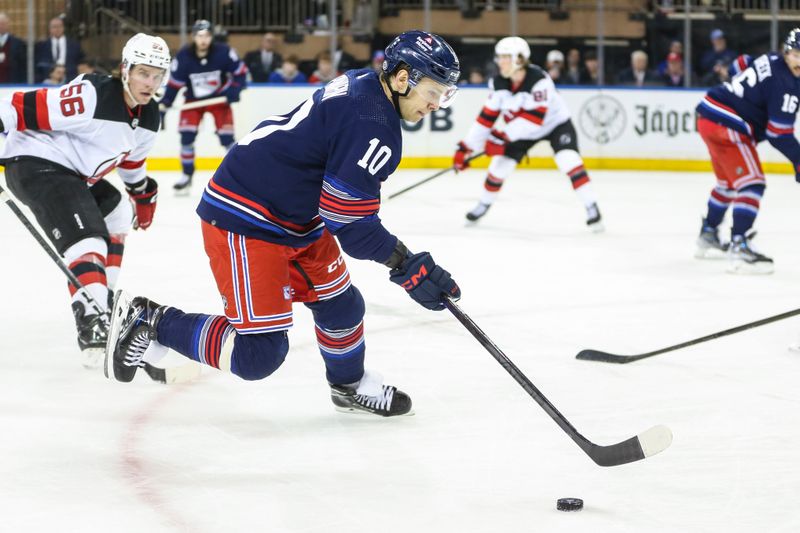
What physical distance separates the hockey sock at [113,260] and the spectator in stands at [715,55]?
7.74 m

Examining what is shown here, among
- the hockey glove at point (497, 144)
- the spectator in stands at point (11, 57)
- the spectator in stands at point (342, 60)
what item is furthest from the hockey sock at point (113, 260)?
the spectator in stands at point (342, 60)

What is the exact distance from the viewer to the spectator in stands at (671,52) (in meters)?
10.7

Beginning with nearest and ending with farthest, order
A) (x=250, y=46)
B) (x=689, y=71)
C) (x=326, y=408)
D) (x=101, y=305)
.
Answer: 1. (x=326, y=408)
2. (x=101, y=305)
3. (x=689, y=71)
4. (x=250, y=46)

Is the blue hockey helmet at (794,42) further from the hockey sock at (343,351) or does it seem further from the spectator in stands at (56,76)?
the spectator in stands at (56,76)

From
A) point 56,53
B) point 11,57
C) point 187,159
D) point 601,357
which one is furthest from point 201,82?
point 601,357

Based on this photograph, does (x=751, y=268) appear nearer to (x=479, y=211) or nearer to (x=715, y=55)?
(x=479, y=211)

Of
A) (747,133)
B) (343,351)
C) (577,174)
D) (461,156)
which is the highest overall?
(747,133)

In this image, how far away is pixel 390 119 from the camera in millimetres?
2789

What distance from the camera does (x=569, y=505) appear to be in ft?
8.50

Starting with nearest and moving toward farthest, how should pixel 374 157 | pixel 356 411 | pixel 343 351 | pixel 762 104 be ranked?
pixel 374 157, pixel 343 351, pixel 356 411, pixel 762 104

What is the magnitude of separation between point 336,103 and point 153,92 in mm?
1301

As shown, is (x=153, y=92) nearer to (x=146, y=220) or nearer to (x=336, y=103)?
(x=146, y=220)

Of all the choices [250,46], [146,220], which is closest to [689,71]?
[250,46]

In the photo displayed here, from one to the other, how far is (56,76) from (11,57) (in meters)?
0.41
